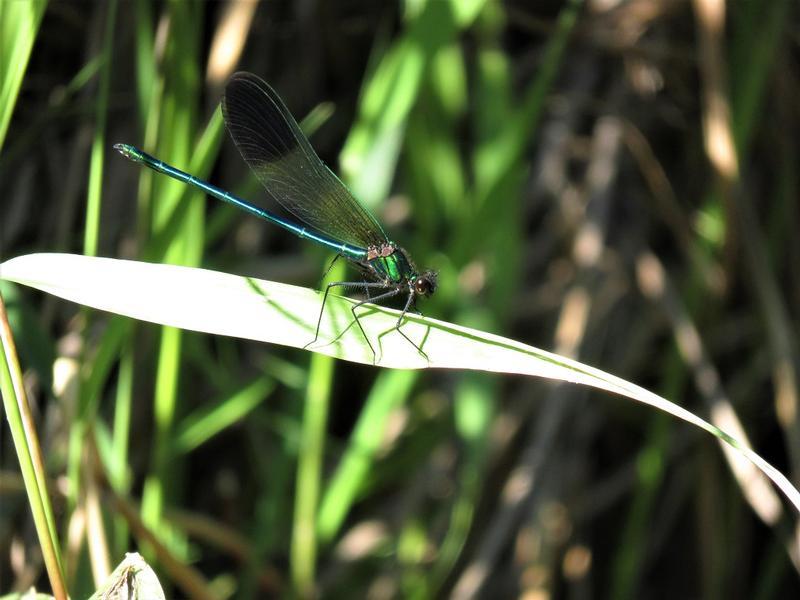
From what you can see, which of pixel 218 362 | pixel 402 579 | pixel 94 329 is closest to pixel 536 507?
pixel 402 579

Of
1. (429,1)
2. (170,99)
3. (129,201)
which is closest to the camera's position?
(170,99)

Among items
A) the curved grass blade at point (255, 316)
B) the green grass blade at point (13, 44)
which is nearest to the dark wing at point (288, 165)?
the green grass blade at point (13, 44)

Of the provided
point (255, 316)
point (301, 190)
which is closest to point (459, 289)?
Answer: point (301, 190)

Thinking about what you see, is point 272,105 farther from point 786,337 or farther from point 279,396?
point 786,337

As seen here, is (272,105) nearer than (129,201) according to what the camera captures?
Yes

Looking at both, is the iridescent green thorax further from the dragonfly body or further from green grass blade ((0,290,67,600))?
green grass blade ((0,290,67,600))

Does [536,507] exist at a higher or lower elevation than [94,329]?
lower
